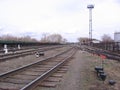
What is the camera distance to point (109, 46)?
3172 centimetres

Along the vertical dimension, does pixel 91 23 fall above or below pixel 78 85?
above

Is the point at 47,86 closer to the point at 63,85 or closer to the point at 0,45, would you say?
the point at 63,85

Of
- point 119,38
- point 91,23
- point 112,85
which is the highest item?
point 91,23

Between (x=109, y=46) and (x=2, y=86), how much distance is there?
81.6 ft

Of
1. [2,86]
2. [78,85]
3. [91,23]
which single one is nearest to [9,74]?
[2,86]

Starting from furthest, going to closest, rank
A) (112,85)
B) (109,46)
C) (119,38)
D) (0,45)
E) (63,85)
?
1. (119,38)
2. (0,45)
3. (109,46)
4. (112,85)
5. (63,85)

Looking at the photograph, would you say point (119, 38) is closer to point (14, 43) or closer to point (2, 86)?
point (14, 43)

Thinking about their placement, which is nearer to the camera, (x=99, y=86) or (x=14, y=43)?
(x=99, y=86)

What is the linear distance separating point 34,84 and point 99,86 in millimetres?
2772

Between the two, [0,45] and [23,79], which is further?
[0,45]

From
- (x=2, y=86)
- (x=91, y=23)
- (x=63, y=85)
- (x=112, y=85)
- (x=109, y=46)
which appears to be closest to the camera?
(x=2, y=86)

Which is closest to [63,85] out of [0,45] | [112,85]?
[112,85]

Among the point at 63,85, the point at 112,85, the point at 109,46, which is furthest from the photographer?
the point at 109,46

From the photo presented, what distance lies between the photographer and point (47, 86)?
29.7 feet
